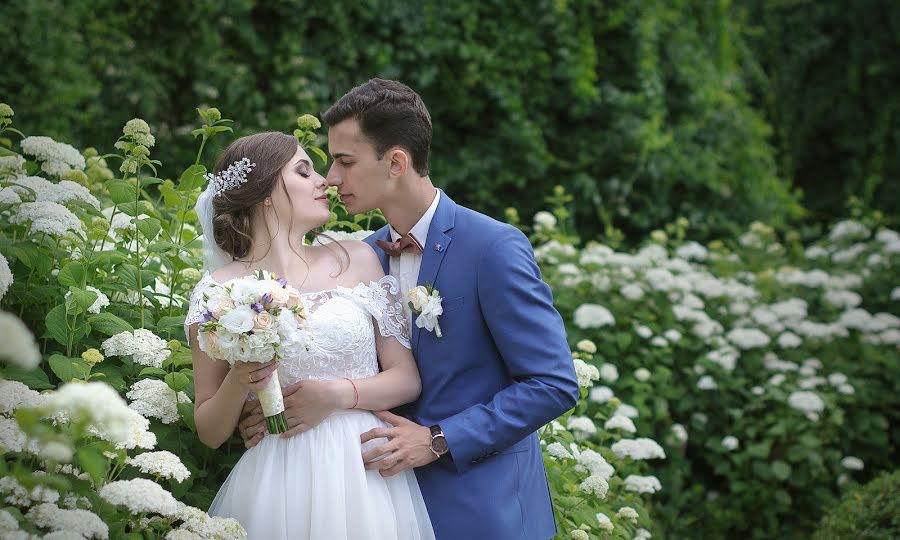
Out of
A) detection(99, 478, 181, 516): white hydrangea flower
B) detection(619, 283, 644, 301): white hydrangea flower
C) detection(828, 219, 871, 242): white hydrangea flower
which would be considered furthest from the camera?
detection(828, 219, 871, 242): white hydrangea flower

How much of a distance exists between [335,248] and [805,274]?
4415 millimetres

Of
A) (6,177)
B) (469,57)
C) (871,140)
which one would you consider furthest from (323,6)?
(871,140)

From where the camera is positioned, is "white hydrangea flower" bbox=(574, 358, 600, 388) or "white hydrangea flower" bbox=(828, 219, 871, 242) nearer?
"white hydrangea flower" bbox=(574, 358, 600, 388)

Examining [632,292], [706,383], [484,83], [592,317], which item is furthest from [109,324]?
[484,83]

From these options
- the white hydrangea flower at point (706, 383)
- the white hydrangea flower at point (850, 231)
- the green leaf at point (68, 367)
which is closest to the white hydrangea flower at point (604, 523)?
the green leaf at point (68, 367)

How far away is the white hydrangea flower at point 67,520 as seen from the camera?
6.29 feet

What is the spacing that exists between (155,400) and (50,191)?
0.81m

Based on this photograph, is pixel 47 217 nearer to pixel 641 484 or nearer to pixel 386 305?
pixel 386 305

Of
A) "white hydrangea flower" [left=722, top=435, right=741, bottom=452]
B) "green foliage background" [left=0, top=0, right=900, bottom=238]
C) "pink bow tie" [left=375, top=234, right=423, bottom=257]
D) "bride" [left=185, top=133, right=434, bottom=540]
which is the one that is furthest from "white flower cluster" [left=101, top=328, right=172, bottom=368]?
"white hydrangea flower" [left=722, top=435, right=741, bottom=452]

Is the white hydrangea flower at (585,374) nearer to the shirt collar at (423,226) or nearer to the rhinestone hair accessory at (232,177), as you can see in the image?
the shirt collar at (423,226)

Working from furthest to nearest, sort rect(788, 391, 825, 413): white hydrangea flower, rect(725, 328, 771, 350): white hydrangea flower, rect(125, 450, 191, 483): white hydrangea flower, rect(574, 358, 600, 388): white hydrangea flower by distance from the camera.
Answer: rect(725, 328, 771, 350): white hydrangea flower → rect(788, 391, 825, 413): white hydrangea flower → rect(574, 358, 600, 388): white hydrangea flower → rect(125, 450, 191, 483): white hydrangea flower

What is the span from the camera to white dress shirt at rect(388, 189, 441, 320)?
2.82 metres

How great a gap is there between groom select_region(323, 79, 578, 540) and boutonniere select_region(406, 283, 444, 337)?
0.05 meters

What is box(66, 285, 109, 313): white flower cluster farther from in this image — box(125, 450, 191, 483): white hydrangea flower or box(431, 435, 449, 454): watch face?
box(431, 435, 449, 454): watch face
